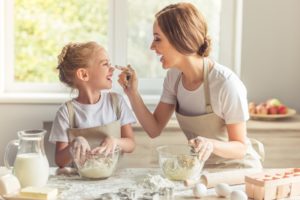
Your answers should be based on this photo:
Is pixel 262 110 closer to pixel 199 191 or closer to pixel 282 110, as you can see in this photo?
pixel 282 110

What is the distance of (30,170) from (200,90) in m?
0.75

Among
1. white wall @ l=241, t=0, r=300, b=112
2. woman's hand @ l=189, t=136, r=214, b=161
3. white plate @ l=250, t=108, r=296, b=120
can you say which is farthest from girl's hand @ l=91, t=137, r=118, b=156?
white wall @ l=241, t=0, r=300, b=112

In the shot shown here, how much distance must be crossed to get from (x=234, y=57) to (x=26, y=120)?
1161mm

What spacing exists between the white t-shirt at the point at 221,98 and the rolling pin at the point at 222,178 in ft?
0.97

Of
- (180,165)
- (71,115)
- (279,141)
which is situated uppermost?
(71,115)

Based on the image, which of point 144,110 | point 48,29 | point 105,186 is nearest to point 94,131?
point 144,110

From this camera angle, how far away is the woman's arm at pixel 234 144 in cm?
197

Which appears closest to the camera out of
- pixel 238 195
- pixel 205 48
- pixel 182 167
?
pixel 238 195

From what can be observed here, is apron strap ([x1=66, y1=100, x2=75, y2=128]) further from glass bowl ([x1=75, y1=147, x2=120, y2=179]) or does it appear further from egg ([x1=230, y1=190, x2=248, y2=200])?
egg ([x1=230, y1=190, x2=248, y2=200])

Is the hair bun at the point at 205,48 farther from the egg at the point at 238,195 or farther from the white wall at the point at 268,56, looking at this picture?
the white wall at the point at 268,56

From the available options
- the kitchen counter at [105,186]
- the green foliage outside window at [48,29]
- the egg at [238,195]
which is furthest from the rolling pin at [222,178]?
the green foliage outside window at [48,29]

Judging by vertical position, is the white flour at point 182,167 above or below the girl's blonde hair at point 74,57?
below

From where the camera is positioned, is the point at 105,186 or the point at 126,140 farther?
the point at 126,140

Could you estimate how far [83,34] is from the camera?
3221mm
